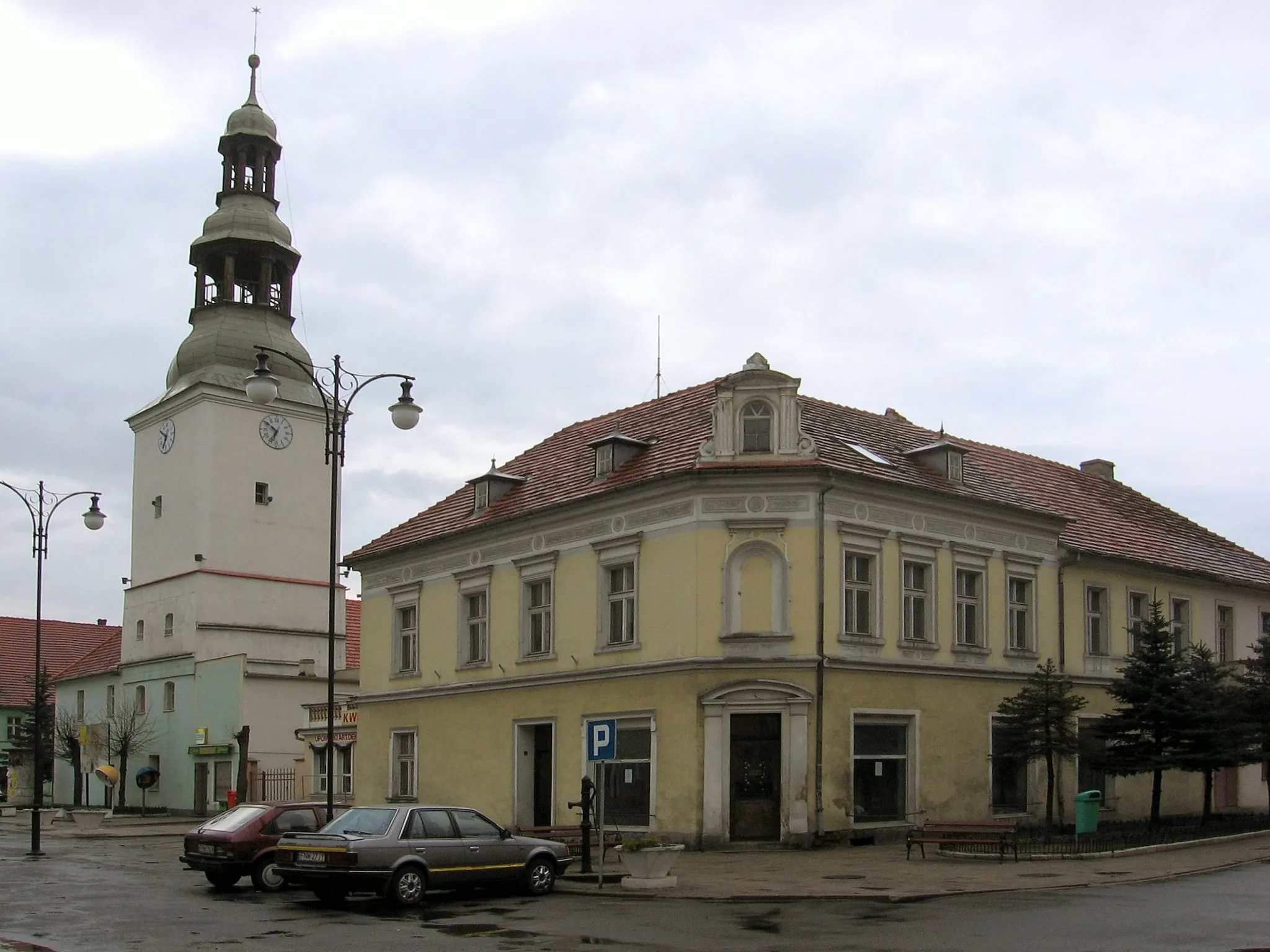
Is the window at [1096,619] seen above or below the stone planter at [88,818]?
above

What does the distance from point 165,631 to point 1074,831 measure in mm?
39383

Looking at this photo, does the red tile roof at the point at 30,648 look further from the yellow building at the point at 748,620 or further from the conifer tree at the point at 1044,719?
the conifer tree at the point at 1044,719

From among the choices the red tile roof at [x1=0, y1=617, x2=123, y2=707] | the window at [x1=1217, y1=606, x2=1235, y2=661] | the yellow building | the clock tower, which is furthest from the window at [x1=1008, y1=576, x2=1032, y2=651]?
the red tile roof at [x1=0, y1=617, x2=123, y2=707]

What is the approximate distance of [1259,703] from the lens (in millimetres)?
32344

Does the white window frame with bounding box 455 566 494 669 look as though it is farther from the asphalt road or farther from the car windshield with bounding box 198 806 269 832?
the asphalt road

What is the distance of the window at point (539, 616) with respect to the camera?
31.9 meters

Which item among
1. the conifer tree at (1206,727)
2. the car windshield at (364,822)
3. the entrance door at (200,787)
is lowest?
the entrance door at (200,787)

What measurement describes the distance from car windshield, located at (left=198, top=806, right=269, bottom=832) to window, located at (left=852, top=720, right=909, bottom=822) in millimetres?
11768

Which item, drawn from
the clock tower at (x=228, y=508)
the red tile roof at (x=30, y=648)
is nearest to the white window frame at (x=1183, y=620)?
the clock tower at (x=228, y=508)

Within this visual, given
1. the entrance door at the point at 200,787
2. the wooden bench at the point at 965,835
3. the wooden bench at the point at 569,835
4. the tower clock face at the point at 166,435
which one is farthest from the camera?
the tower clock face at the point at 166,435

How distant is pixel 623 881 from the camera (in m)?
20.7

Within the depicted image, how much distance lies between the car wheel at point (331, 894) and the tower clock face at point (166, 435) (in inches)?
1687

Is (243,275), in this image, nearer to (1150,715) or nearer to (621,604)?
(621,604)

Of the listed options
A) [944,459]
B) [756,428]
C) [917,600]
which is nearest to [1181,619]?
[944,459]
